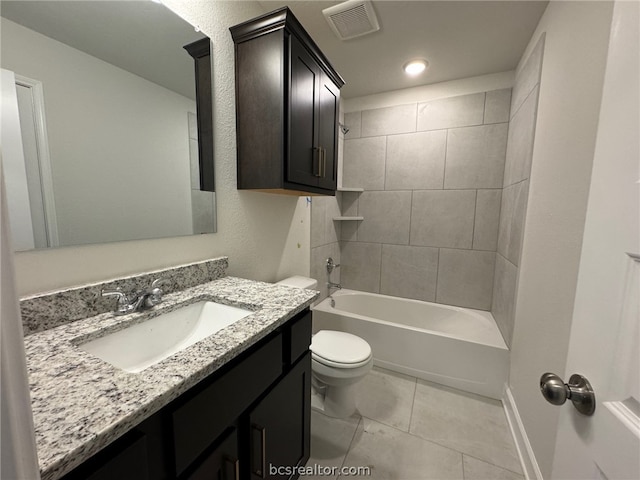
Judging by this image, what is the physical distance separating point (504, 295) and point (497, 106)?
5.08 ft

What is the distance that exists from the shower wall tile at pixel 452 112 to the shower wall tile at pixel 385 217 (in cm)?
67

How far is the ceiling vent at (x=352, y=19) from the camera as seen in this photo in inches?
56.6

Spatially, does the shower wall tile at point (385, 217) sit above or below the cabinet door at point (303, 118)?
below

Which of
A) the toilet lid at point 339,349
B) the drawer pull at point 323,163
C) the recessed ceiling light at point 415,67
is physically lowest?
the toilet lid at point 339,349

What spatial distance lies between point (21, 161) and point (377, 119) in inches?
101

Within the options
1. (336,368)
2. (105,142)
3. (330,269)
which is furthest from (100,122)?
(330,269)

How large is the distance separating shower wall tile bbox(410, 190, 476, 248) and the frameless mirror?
205cm

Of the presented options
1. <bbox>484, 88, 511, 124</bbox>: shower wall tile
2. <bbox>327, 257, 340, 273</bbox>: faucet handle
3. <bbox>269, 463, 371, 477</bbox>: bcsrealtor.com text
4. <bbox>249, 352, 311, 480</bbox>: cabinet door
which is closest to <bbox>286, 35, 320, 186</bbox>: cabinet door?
<bbox>249, 352, 311, 480</bbox>: cabinet door

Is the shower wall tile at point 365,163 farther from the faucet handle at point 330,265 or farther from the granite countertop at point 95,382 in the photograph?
the granite countertop at point 95,382

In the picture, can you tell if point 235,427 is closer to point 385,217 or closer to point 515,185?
point 515,185

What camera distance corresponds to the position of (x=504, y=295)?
193cm

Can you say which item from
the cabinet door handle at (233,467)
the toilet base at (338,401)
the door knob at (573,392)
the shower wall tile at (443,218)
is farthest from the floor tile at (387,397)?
the door knob at (573,392)

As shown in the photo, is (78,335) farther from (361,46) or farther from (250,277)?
(361,46)

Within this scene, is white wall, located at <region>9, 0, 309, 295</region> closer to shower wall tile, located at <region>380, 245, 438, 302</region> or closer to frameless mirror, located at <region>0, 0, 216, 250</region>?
frameless mirror, located at <region>0, 0, 216, 250</region>
